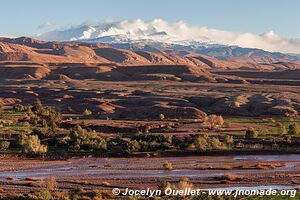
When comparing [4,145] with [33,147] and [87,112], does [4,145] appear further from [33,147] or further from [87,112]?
[87,112]

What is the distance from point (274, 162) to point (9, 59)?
162 meters

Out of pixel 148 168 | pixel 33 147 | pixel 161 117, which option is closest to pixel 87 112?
pixel 161 117

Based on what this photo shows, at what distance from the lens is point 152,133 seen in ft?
193

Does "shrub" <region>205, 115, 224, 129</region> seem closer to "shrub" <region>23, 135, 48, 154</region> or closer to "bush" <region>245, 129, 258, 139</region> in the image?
"bush" <region>245, 129, 258, 139</region>

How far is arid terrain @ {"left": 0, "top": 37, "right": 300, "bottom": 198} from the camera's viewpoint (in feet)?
120

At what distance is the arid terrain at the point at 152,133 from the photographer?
36.5 m

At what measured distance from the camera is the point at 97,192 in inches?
1152

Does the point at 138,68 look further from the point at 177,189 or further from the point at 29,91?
the point at 177,189

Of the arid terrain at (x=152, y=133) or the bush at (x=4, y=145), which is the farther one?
the bush at (x=4, y=145)

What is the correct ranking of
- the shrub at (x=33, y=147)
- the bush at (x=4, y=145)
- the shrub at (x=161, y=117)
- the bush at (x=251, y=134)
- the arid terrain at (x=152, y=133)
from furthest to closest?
the shrub at (x=161, y=117) → the bush at (x=251, y=134) → the bush at (x=4, y=145) → the shrub at (x=33, y=147) → the arid terrain at (x=152, y=133)

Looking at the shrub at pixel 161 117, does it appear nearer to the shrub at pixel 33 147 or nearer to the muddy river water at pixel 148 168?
the shrub at pixel 33 147

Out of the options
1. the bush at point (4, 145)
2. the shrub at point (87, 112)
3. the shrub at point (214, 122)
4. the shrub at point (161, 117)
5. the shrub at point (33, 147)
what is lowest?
the shrub at point (87, 112)

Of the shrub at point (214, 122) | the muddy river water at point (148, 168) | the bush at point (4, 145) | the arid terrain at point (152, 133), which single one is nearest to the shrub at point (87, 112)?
the arid terrain at point (152, 133)

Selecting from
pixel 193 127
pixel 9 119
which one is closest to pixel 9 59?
pixel 9 119
